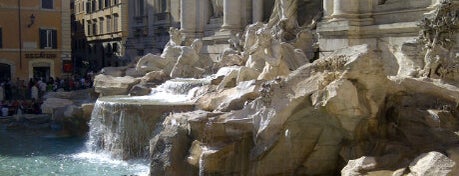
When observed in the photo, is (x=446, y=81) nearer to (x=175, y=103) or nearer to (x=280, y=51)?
(x=280, y=51)

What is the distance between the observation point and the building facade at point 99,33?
33.3 metres

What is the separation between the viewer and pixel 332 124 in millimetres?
8156

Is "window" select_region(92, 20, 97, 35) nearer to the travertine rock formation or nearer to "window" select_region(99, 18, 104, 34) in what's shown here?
"window" select_region(99, 18, 104, 34)

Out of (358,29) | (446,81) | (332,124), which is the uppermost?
(358,29)

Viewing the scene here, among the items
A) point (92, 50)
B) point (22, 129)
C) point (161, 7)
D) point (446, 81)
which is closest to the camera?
point (446, 81)

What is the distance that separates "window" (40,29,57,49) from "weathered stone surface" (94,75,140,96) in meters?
11.8

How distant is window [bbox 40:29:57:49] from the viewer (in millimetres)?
26875

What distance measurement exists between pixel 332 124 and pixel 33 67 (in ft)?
69.9

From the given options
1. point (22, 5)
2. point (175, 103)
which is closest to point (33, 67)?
point (22, 5)

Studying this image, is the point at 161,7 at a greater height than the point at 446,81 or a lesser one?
greater

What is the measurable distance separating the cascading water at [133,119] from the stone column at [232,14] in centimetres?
486

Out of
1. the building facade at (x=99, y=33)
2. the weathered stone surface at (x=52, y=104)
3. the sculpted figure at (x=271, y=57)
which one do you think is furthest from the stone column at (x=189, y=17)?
the sculpted figure at (x=271, y=57)

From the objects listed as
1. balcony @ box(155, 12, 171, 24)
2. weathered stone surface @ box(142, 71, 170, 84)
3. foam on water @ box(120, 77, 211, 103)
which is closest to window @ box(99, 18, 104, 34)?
balcony @ box(155, 12, 171, 24)

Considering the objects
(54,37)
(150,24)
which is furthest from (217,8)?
(54,37)
